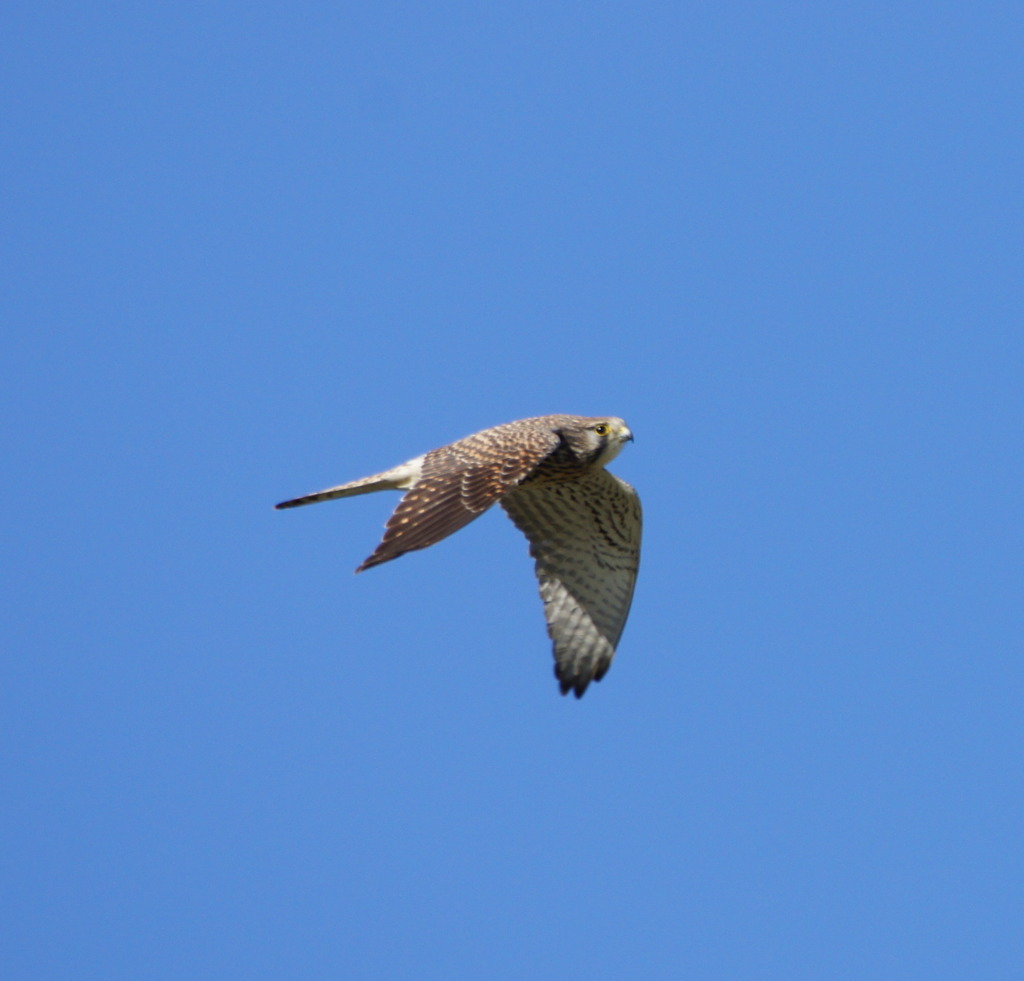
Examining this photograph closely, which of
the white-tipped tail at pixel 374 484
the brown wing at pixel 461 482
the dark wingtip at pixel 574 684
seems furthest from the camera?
the dark wingtip at pixel 574 684

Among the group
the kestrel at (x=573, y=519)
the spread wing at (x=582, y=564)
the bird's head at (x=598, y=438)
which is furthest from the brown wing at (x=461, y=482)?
the spread wing at (x=582, y=564)

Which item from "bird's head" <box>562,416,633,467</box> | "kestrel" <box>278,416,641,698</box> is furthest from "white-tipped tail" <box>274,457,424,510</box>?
"bird's head" <box>562,416,633,467</box>

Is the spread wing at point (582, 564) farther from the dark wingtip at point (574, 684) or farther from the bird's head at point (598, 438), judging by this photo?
the bird's head at point (598, 438)

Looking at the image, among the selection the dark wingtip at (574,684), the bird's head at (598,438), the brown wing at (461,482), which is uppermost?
the bird's head at (598,438)

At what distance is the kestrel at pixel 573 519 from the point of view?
11.5 meters

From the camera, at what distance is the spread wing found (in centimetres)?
1304

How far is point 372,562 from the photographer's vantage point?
909 cm

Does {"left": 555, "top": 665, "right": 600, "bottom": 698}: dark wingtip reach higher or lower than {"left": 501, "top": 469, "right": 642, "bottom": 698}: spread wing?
lower

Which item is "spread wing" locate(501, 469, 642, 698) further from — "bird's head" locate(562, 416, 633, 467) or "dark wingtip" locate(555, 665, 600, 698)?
"bird's head" locate(562, 416, 633, 467)

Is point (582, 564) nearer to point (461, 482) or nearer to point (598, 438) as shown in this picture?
point (598, 438)

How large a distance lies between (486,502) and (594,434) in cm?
214

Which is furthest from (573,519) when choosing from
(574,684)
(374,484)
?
(374,484)

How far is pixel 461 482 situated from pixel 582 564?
2987 millimetres

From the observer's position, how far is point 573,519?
13.1 metres
